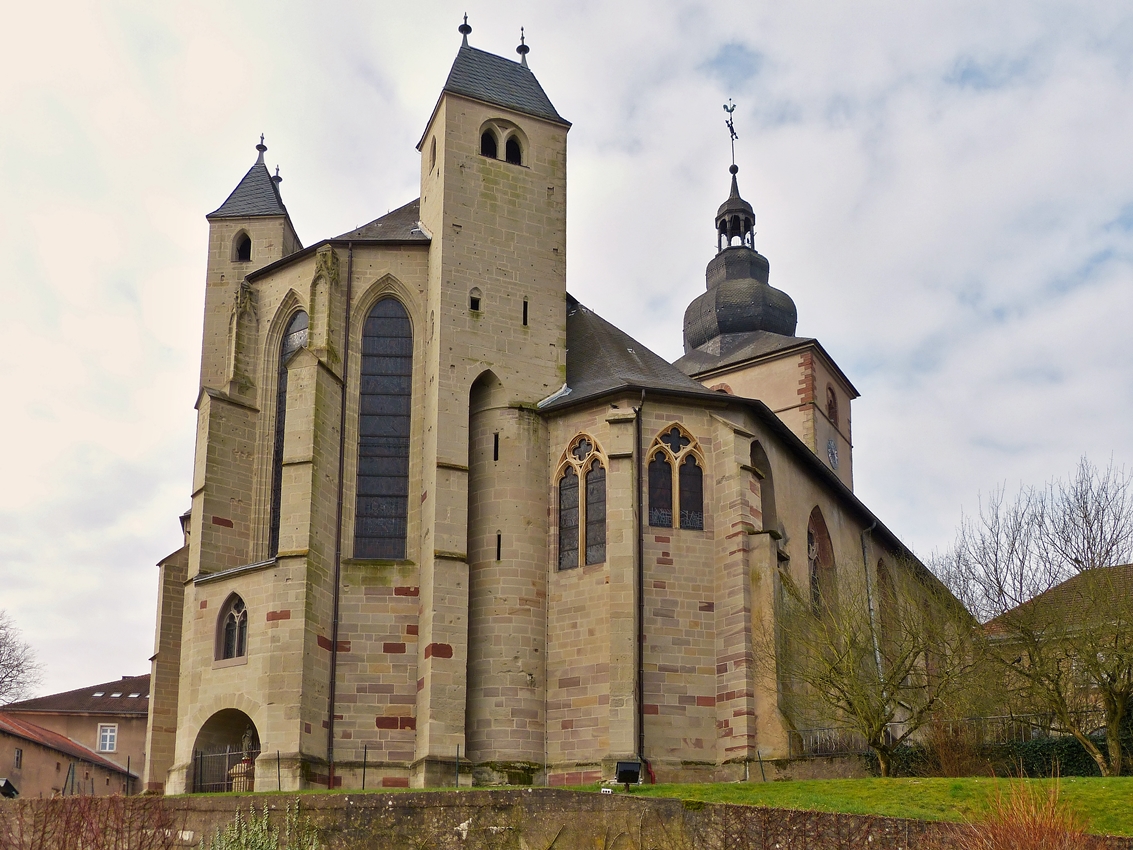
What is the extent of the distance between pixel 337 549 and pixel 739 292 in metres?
29.4

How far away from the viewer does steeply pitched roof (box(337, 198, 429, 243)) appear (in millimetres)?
32812

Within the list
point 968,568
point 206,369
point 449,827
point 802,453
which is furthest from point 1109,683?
point 206,369

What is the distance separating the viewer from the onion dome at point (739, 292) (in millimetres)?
55375

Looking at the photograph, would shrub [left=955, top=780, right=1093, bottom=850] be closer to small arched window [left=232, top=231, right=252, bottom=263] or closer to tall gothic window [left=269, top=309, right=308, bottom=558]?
tall gothic window [left=269, top=309, right=308, bottom=558]

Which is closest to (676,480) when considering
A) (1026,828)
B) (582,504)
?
(582,504)

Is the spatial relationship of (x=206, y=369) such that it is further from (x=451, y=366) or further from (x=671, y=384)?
(x=671, y=384)

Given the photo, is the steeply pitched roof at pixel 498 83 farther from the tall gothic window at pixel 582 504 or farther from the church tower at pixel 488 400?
the tall gothic window at pixel 582 504

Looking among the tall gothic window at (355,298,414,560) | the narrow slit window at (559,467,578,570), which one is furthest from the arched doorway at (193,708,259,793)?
the narrow slit window at (559,467,578,570)

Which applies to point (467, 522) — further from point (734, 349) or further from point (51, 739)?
point (734, 349)

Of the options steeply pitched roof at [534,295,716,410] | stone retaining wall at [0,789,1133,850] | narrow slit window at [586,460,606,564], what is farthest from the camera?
steeply pitched roof at [534,295,716,410]

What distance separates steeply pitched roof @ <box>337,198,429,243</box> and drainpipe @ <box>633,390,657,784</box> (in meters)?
7.09

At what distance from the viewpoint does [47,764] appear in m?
46.4

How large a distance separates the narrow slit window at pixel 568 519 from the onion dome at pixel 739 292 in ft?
85.8

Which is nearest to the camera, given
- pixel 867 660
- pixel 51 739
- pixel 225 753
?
pixel 867 660
